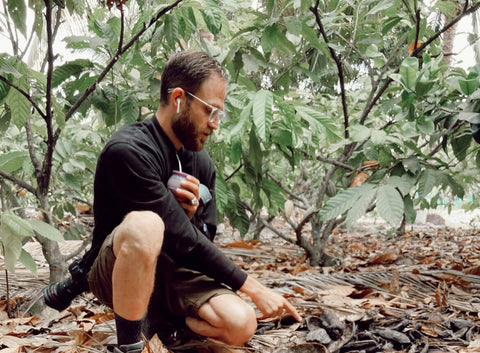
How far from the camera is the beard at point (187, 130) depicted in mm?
1496

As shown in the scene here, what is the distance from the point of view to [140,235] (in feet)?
3.77

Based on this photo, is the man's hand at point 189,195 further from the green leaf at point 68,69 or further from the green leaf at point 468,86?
the green leaf at point 468,86

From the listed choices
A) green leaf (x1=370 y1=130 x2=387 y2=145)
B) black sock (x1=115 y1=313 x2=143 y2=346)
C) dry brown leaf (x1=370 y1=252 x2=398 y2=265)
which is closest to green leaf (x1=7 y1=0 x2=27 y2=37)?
black sock (x1=115 y1=313 x2=143 y2=346)

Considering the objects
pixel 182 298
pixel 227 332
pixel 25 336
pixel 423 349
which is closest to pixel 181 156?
pixel 182 298

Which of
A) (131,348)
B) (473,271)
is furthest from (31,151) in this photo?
(473,271)

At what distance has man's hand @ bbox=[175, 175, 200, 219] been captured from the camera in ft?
4.62

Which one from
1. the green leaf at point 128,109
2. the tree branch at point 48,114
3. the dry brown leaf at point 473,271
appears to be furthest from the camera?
the dry brown leaf at point 473,271

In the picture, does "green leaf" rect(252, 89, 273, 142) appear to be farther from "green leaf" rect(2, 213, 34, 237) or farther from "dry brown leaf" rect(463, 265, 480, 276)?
"dry brown leaf" rect(463, 265, 480, 276)

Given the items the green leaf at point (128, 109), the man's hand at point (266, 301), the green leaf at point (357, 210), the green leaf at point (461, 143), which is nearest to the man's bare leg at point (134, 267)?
the man's hand at point (266, 301)

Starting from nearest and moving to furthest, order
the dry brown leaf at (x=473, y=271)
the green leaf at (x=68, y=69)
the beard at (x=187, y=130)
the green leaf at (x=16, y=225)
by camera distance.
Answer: the green leaf at (x=16, y=225) → the beard at (x=187, y=130) → the green leaf at (x=68, y=69) → the dry brown leaf at (x=473, y=271)

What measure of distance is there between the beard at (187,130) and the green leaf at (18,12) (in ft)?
1.75

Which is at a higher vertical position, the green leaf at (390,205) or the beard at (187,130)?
the beard at (187,130)

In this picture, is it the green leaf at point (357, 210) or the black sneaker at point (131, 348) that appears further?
the green leaf at point (357, 210)

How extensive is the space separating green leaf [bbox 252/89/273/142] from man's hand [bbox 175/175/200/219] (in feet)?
0.92
